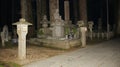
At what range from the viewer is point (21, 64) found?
32.0ft

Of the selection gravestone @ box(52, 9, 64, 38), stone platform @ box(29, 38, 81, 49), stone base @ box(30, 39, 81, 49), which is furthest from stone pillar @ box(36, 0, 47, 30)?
gravestone @ box(52, 9, 64, 38)

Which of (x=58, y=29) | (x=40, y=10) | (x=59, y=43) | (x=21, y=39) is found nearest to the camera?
(x=21, y=39)

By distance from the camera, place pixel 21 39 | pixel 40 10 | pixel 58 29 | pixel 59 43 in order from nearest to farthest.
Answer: pixel 21 39, pixel 59 43, pixel 58 29, pixel 40 10

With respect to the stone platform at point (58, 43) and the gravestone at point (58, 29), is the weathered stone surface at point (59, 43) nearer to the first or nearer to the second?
the stone platform at point (58, 43)

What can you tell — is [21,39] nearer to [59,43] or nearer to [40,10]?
[59,43]

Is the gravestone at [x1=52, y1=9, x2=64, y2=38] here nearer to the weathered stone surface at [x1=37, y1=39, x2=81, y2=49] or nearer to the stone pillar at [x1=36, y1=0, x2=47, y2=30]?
the weathered stone surface at [x1=37, y1=39, x2=81, y2=49]

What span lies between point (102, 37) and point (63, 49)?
8.24 m

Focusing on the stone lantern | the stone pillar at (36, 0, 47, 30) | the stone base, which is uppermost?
the stone pillar at (36, 0, 47, 30)

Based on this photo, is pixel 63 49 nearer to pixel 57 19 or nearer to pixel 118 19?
pixel 57 19

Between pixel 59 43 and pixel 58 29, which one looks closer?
pixel 59 43

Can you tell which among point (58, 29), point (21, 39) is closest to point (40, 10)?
point (58, 29)

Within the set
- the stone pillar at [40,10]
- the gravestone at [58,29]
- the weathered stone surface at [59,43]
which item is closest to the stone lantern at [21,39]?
the weathered stone surface at [59,43]

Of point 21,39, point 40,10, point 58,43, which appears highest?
point 40,10

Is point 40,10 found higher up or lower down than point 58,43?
higher up
